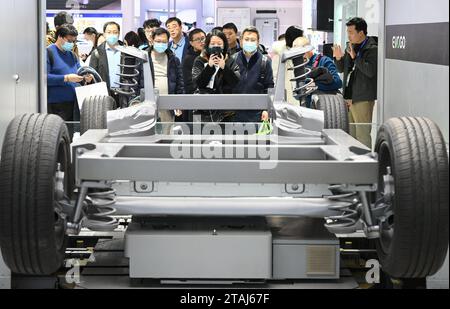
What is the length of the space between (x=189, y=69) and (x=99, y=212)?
5376 mm

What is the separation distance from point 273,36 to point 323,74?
781cm

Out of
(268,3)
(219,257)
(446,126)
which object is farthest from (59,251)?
(268,3)

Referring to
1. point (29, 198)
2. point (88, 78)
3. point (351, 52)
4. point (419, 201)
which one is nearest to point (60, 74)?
point (88, 78)

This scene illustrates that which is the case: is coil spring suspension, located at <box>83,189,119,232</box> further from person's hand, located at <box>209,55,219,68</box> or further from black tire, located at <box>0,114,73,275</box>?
person's hand, located at <box>209,55,219,68</box>

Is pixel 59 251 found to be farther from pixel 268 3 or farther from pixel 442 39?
pixel 268 3

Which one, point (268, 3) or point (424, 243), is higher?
point (268, 3)

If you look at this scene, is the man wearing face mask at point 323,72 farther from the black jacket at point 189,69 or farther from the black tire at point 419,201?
the black tire at point 419,201

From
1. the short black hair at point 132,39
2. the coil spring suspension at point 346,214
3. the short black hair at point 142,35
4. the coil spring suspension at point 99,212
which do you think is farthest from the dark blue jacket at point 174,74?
the coil spring suspension at point 346,214

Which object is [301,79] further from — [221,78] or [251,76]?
[251,76]

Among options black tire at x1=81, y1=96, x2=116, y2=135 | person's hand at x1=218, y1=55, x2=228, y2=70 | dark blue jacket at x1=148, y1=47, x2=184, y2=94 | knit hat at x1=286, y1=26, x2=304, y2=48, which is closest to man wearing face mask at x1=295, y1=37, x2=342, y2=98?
knit hat at x1=286, y1=26, x2=304, y2=48

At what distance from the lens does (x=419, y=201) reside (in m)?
4.97

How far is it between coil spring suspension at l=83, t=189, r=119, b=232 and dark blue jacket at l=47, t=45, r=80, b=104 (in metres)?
4.73

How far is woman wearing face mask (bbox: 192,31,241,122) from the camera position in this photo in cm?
931

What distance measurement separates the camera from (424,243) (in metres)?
5.02
